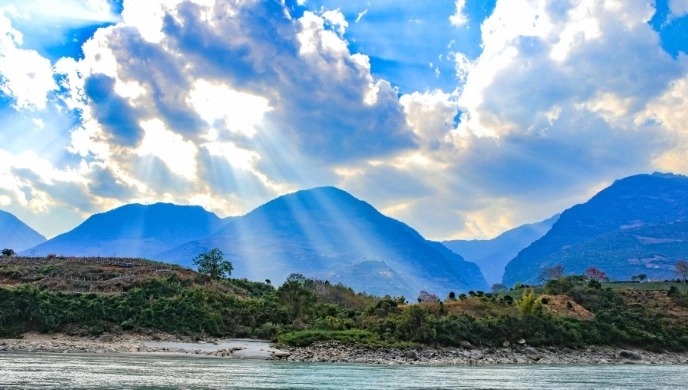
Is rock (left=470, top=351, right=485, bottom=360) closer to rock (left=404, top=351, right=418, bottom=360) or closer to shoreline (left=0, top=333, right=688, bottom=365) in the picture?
shoreline (left=0, top=333, right=688, bottom=365)

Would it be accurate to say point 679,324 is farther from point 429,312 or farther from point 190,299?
point 190,299

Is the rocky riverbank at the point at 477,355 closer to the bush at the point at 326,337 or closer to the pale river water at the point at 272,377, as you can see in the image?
the bush at the point at 326,337

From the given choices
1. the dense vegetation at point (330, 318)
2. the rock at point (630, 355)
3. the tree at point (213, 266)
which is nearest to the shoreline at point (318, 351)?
the rock at point (630, 355)

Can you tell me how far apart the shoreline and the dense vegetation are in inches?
70.3

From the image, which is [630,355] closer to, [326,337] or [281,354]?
[326,337]

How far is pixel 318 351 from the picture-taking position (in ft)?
200

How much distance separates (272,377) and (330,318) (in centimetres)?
3431

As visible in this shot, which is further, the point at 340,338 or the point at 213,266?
the point at 213,266

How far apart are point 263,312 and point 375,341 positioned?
1997cm

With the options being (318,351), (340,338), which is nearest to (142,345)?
(318,351)

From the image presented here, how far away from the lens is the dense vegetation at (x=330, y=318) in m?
66.8

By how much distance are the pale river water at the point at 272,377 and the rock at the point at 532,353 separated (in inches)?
544

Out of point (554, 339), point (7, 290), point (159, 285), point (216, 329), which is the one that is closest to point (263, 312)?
point (216, 329)

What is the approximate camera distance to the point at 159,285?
77.2 meters
